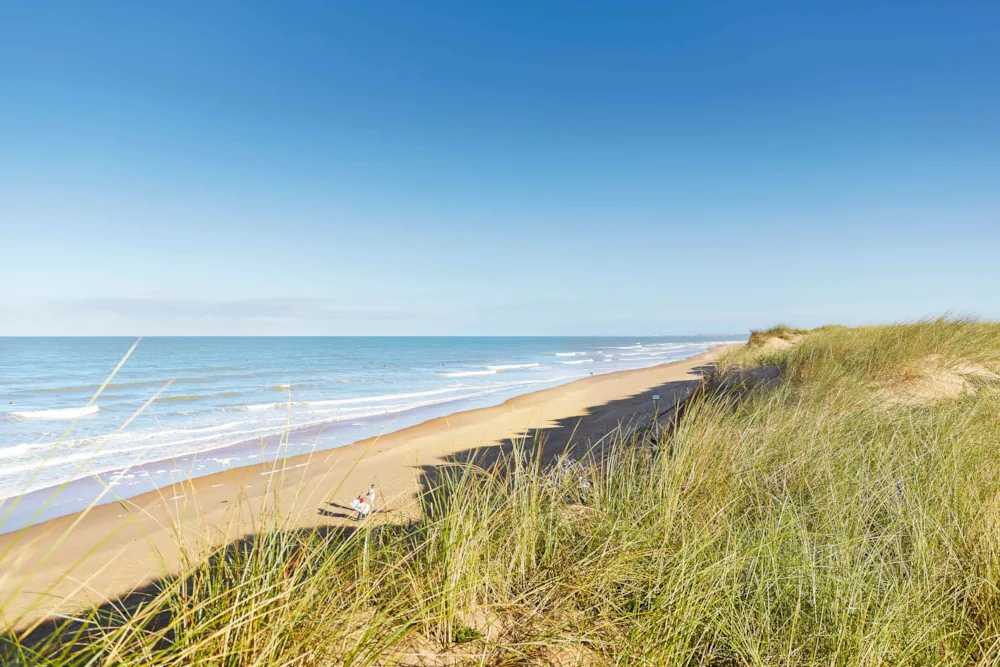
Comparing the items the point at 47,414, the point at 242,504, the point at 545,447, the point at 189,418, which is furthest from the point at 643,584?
the point at 47,414

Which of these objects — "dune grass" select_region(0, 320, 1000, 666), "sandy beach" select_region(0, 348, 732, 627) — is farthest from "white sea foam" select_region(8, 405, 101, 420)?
"dune grass" select_region(0, 320, 1000, 666)

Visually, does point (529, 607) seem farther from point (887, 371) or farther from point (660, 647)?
point (887, 371)

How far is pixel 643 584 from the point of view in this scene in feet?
8.82

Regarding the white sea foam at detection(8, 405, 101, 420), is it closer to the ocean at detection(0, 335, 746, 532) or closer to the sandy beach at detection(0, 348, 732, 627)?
the ocean at detection(0, 335, 746, 532)

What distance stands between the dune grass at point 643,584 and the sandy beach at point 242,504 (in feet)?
1.08

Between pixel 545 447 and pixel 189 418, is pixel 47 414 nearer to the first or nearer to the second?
pixel 189 418

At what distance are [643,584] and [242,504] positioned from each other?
271 inches

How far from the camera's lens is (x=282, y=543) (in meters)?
2.43

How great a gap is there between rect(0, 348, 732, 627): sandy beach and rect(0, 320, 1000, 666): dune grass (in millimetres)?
329

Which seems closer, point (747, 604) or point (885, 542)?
point (747, 604)

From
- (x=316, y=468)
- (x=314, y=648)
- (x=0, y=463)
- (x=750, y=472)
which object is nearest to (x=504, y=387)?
(x=316, y=468)

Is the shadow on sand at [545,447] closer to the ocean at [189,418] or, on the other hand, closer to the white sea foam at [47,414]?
the ocean at [189,418]

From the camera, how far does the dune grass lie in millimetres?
2061

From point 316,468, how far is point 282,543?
26.2ft
